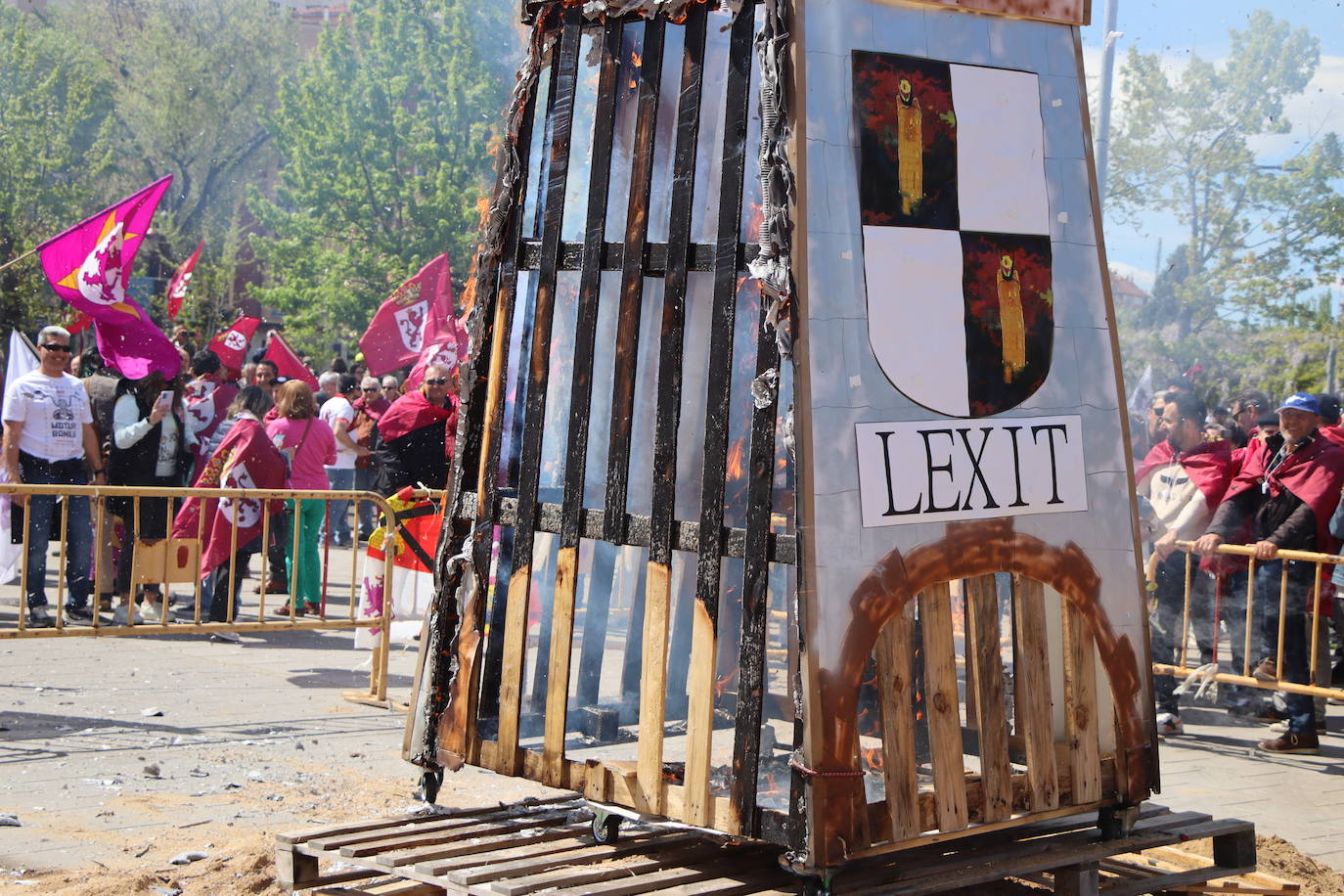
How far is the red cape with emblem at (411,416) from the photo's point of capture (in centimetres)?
943

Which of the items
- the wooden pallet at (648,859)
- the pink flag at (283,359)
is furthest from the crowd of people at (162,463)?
the wooden pallet at (648,859)

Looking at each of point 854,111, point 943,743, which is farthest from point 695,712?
point 854,111

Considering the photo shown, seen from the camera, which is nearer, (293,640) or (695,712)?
(695,712)

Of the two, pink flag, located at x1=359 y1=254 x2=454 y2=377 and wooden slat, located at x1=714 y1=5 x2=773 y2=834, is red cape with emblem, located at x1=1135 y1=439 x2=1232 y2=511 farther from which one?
pink flag, located at x1=359 y1=254 x2=454 y2=377

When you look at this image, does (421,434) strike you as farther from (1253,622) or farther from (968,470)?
(968,470)

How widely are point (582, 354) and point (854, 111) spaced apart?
3.38ft

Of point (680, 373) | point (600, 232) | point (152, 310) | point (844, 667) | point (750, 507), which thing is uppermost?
point (152, 310)

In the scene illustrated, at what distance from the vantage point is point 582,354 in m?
4.00

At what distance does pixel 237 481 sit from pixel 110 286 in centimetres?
202

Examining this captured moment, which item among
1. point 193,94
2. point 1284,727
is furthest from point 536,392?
point 193,94

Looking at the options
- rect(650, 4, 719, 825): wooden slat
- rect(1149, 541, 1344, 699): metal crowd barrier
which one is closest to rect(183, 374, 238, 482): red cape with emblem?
rect(1149, 541, 1344, 699): metal crowd barrier

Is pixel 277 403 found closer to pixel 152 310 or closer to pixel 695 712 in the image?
pixel 695 712

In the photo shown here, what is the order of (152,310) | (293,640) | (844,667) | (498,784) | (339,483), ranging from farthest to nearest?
(152,310) → (339,483) → (293,640) → (498,784) → (844,667)

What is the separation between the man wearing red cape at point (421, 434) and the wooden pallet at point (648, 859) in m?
5.23
